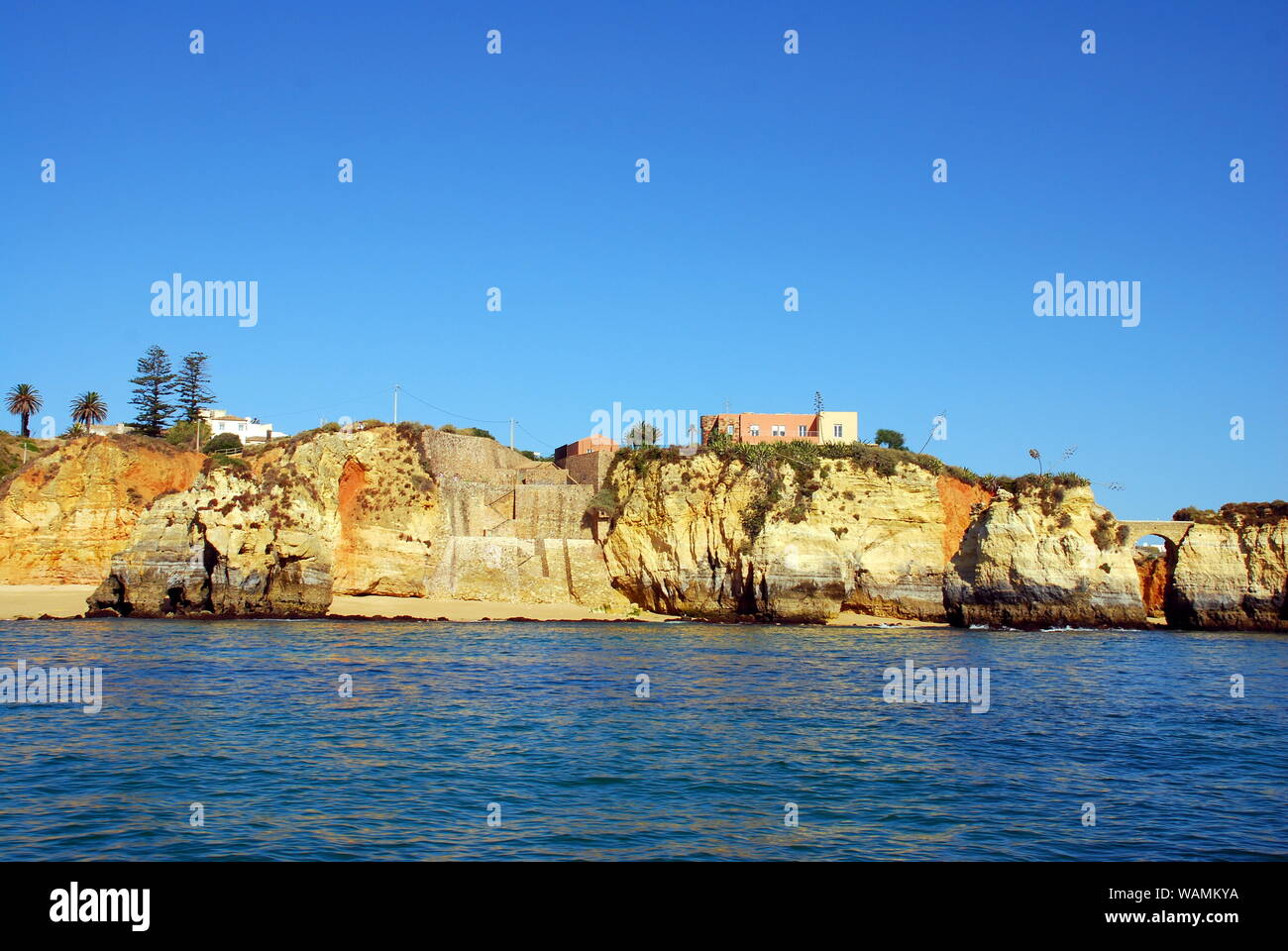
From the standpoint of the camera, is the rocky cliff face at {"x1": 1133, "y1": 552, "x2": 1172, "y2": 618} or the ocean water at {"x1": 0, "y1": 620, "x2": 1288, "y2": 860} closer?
→ the ocean water at {"x1": 0, "y1": 620, "x2": 1288, "y2": 860}

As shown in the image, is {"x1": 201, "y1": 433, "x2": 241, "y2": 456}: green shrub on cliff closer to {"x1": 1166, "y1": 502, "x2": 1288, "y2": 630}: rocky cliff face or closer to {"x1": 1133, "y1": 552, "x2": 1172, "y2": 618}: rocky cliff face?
{"x1": 1133, "y1": 552, "x2": 1172, "y2": 618}: rocky cliff face

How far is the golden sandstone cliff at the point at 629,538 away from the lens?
4875 centimetres

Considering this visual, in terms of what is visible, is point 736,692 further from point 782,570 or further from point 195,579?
point 195,579

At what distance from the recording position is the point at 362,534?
52969 millimetres

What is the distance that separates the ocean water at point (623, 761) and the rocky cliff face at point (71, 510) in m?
23.3

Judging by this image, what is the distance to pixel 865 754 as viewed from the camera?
58.2ft

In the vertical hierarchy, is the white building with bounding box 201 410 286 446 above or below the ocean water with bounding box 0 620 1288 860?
above

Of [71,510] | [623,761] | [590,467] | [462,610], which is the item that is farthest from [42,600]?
[623,761]

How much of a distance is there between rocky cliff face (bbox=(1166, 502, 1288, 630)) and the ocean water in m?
23.4

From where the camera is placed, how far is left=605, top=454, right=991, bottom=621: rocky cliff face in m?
51.6
